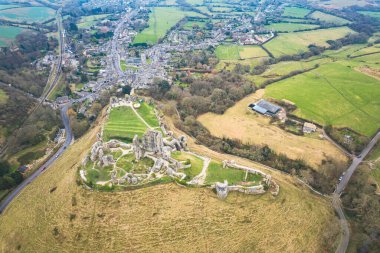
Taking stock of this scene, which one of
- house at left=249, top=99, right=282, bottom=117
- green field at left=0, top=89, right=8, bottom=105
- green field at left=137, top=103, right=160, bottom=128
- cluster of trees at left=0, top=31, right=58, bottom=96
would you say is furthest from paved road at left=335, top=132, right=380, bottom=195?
cluster of trees at left=0, top=31, right=58, bottom=96

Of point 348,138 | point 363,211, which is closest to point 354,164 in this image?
point 348,138

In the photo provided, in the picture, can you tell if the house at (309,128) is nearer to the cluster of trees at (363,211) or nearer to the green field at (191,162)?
the cluster of trees at (363,211)

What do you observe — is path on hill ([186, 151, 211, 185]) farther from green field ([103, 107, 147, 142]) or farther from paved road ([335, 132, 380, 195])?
paved road ([335, 132, 380, 195])

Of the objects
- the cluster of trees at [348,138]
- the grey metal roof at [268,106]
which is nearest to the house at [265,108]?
the grey metal roof at [268,106]

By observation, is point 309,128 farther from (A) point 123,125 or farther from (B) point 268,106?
(A) point 123,125

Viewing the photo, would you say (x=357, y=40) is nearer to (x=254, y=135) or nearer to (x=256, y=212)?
(x=254, y=135)

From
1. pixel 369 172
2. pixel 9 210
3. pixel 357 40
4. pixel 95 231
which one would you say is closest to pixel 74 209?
pixel 95 231
